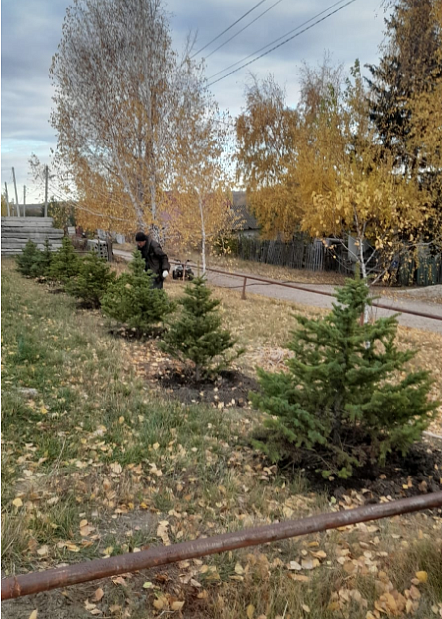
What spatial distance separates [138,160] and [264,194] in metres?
9.45

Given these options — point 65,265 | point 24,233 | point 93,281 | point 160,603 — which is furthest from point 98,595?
point 24,233

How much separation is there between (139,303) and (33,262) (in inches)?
354

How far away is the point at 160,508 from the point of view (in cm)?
331

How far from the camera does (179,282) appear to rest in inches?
620

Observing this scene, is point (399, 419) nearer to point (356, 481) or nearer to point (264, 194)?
point (356, 481)

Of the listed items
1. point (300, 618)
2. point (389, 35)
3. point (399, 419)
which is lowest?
point (300, 618)

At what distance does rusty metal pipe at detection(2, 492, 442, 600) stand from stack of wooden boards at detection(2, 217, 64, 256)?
19.0m

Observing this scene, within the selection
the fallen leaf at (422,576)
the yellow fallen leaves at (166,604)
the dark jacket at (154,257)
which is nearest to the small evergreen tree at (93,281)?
the dark jacket at (154,257)

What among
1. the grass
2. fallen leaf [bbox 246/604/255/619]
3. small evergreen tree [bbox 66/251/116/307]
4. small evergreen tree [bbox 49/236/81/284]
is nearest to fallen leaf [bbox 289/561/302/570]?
the grass

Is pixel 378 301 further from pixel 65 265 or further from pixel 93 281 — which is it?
pixel 65 265

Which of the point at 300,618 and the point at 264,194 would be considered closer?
the point at 300,618

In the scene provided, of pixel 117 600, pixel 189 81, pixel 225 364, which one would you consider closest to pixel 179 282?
pixel 189 81

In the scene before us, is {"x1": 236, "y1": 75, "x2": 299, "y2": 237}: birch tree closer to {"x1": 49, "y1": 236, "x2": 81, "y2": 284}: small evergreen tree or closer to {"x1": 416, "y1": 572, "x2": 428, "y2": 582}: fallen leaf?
{"x1": 49, "y1": 236, "x2": 81, "y2": 284}: small evergreen tree

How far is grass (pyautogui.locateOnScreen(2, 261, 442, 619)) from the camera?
93.1 inches
